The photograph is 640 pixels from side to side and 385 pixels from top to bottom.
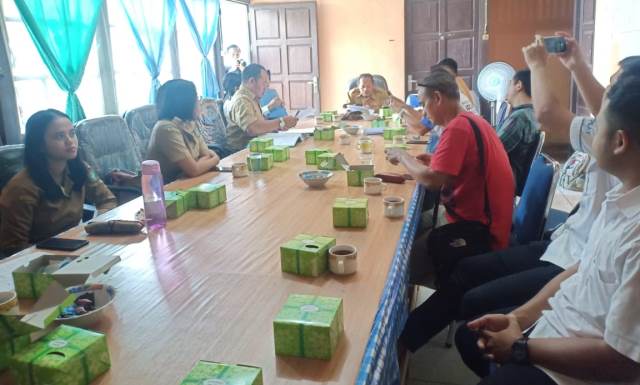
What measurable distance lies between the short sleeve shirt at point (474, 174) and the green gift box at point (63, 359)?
139 cm

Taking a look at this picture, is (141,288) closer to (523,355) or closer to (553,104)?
(523,355)

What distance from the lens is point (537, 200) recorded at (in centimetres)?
198

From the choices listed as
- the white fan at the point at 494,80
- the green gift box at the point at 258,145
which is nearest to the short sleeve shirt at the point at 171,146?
the green gift box at the point at 258,145

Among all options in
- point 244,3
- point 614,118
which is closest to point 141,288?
point 614,118

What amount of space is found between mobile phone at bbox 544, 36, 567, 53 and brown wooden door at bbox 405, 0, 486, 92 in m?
5.39

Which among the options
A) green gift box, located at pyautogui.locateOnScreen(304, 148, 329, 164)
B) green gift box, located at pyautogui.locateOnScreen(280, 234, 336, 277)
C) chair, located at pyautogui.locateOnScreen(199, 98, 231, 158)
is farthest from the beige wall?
green gift box, located at pyautogui.locateOnScreen(280, 234, 336, 277)

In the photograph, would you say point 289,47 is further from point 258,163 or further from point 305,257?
point 305,257

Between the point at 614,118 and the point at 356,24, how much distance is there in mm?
6950

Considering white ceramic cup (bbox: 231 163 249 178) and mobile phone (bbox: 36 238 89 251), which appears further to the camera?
white ceramic cup (bbox: 231 163 249 178)

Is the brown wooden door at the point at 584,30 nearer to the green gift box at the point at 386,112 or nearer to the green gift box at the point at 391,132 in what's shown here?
the green gift box at the point at 386,112

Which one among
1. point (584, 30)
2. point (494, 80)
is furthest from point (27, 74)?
point (584, 30)

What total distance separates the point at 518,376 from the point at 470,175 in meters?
0.98

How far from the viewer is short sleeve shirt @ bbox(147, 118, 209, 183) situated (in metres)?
2.63

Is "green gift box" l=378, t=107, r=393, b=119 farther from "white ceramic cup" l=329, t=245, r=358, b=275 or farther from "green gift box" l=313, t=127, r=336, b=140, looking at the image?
"white ceramic cup" l=329, t=245, r=358, b=275
